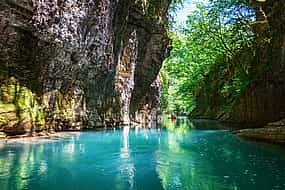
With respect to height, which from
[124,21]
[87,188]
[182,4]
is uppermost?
[182,4]

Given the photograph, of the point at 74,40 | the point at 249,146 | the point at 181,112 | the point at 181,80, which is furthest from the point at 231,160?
the point at 181,112

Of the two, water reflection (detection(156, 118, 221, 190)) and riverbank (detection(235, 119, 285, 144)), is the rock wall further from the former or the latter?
water reflection (detection(156, 118, 221, 190))

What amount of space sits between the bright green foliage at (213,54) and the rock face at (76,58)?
15.0 ft

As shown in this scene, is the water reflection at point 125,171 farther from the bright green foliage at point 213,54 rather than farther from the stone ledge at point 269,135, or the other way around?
the bright green foliage at point 213,54

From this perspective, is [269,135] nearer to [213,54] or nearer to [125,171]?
[125,171]

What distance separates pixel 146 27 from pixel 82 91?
874 cm

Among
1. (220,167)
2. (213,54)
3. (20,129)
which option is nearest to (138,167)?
(220,167)

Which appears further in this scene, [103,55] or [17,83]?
[103,55]

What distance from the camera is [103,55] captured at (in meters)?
22.1

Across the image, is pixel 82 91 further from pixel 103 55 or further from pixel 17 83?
pixel 17 83

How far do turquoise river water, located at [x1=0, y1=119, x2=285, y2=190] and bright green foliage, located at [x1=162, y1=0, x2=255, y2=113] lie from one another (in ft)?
45.8

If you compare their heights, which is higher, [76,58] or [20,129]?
[76,58]

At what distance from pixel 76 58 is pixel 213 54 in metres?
21.7

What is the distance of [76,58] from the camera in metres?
19.8
